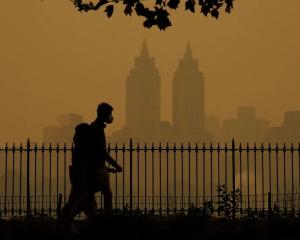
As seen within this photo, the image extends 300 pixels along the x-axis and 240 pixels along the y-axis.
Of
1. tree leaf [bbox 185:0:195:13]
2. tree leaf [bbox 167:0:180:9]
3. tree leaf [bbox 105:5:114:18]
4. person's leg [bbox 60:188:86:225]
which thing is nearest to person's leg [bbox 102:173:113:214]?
person's leg [bbox 60:188:86:225]

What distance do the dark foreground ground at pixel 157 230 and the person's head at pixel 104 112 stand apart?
6.00 feet

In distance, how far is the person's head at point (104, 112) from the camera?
17.1 metres

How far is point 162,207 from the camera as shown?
79.2 feet

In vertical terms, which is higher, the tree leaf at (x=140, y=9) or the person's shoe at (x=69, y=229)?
the tree leaf at (x=140, y=9)

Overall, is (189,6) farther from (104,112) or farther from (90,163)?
(90,163)

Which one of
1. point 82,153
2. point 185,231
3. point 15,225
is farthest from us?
point 15,225

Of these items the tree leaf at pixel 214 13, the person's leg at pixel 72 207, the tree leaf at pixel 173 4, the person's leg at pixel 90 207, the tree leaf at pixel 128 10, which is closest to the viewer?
the person's leg at pixel 72 207

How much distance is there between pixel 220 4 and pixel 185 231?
161 inches

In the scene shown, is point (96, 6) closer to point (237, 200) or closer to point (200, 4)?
point (200, 4)

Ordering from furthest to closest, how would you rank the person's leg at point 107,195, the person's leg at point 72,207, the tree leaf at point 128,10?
the tree leaf at point 128,10 → the person's leg at point 72,207 → the person's leg at point 107,195

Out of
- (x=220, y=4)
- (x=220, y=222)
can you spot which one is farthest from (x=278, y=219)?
(x=220, y=4)

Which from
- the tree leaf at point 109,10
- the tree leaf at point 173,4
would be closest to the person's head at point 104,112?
the tree leaf at point 109,10

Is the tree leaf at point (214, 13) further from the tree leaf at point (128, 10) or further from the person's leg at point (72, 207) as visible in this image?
the person's leg at point (72, 207)

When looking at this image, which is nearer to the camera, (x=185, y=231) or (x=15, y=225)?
(x=185, y=231)
